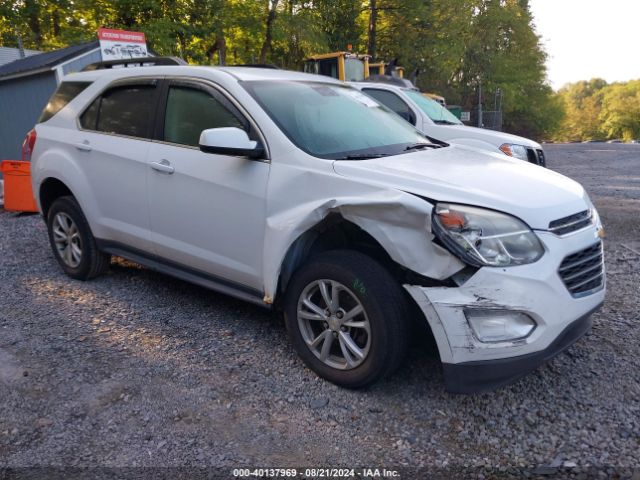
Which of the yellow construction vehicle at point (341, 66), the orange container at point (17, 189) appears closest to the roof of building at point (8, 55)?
the yellow construction vehicle at point (341, 66)

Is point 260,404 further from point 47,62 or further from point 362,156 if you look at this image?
point 47,62

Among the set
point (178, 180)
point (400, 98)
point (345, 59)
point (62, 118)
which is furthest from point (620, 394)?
point (345, 59)

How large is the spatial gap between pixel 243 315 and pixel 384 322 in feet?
5.41

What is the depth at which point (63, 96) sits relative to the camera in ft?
15.5

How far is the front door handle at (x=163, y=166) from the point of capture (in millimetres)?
3599

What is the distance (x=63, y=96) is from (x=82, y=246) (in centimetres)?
139

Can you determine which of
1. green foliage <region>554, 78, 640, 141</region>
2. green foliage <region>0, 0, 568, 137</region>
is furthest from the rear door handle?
green foliage <region>554, 78, 640, 141</region>

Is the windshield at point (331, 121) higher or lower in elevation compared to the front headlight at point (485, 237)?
higher

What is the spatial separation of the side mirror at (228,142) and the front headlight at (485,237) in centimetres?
124

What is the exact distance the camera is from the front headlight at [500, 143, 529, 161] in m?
7.43

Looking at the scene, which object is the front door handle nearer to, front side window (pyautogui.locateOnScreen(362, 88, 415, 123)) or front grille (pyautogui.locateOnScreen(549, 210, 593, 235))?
front grille (pyautogui.locateOnScreen(549, 210, 593, 235))

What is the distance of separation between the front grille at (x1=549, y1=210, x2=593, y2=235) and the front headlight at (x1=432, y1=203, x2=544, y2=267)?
167 millimetres

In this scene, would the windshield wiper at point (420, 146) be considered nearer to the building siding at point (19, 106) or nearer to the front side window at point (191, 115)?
the front side window at point (191, 115)

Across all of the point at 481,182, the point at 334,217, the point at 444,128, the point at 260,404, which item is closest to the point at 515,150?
the point at 444,128
